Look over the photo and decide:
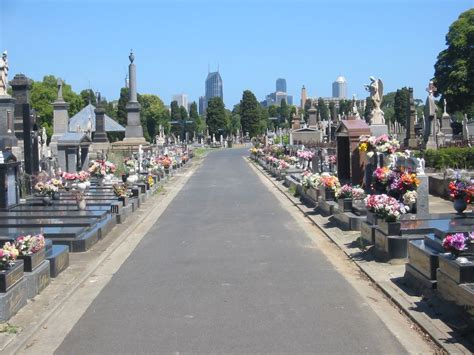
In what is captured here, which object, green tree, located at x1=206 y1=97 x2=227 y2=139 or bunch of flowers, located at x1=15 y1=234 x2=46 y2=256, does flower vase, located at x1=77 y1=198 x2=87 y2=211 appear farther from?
green tree, located at x1=206 y1=97 x2=227 y2=139

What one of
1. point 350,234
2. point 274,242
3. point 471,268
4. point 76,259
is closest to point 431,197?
point 350,234

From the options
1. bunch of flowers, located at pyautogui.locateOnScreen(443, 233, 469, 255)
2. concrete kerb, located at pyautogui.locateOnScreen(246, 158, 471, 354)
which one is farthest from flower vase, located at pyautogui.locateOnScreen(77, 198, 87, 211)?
bunch of flowers, located at pyautogui.locateOnScreen(443, 233, 469, 255)

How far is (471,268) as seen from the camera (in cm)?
717

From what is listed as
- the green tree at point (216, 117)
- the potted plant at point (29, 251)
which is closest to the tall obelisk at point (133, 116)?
the potted plant at point (29, 251)

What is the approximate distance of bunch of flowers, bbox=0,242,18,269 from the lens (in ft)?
25.9

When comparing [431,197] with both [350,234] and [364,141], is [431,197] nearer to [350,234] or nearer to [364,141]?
[364,141]

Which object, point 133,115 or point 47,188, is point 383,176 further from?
point 133,115

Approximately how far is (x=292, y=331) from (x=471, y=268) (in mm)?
2071

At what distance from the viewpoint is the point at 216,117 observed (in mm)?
120375

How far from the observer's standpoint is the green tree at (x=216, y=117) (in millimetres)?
120375

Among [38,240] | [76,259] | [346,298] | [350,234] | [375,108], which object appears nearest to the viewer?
[346,298]

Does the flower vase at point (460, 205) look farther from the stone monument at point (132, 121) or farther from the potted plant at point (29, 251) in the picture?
the stone monument at point (132, 121)

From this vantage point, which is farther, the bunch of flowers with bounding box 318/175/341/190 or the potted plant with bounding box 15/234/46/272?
the bunch of flowers with bounding box 318/175/341/190

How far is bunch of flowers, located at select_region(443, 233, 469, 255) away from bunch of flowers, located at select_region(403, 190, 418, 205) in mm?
3924
